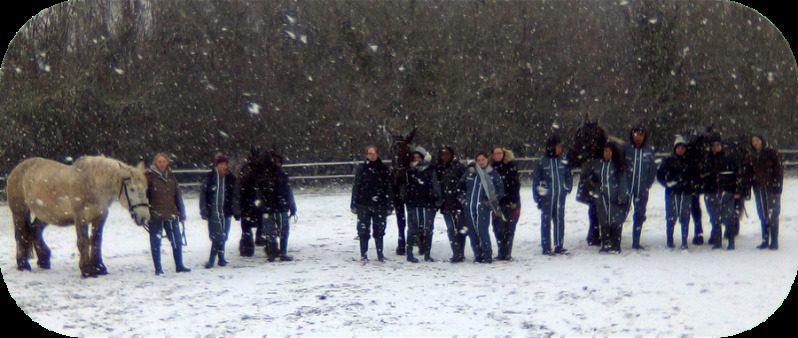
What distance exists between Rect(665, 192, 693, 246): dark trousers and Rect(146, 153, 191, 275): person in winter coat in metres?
5.32

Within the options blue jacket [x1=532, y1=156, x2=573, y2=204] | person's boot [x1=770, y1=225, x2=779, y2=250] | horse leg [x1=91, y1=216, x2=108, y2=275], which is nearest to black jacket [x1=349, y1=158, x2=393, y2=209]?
blue jacket [x1=532, y1=156, x2=573, y2=204]

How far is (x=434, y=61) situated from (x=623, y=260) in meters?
3.26

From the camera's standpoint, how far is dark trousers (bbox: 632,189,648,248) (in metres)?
9.80

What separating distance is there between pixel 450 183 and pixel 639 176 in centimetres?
218

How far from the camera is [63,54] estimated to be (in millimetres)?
7832

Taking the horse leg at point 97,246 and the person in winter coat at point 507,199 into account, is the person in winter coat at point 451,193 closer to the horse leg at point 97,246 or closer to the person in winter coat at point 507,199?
the person in winter coat at point 507,199

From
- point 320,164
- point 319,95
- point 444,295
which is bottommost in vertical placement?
point 444,295

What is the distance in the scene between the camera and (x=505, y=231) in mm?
9914

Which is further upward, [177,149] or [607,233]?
[177,149]

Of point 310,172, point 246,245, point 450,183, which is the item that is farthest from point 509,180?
point 246,245

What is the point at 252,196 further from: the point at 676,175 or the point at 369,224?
the point at 676,175

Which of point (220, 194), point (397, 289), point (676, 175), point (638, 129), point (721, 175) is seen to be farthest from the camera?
point (220, 194)

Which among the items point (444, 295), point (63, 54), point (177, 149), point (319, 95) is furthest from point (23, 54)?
point (444, 295)

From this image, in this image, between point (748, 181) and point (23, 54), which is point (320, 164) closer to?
point (23, 54)
